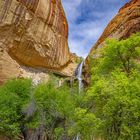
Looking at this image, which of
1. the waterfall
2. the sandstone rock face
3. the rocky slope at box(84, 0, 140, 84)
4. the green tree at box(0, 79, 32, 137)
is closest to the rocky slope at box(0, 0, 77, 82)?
the waterfall

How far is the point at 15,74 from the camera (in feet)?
144

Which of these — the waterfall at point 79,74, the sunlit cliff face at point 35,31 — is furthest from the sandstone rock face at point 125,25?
the sunlit cliff face at point 35,31

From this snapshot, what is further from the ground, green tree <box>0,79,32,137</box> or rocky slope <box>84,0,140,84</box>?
rocky slope <box>84,0,140,84</box>

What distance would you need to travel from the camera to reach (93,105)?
25766 millimetres

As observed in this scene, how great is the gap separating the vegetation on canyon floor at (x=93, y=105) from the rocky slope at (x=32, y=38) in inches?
428

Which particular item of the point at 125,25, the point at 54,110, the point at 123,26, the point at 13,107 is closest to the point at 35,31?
the point at 123,26

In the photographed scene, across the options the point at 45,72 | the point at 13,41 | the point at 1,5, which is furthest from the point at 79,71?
the point at 1,5

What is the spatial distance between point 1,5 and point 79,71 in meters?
15.4

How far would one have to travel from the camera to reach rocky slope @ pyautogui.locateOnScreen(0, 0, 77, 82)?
144 ft

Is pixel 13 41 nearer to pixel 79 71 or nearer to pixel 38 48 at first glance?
pixel 38 48

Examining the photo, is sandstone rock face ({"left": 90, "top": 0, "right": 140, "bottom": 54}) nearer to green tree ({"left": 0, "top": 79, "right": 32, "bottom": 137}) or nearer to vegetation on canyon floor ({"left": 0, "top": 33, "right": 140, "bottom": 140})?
vegetation on canyon floor ({"left": 0, "top": 33, "right": 140, "bottom": 140})

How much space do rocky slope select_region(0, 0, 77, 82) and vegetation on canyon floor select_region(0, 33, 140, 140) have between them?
10866 millimetres

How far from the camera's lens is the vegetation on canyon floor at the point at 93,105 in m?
18.6

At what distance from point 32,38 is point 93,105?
2327cm
